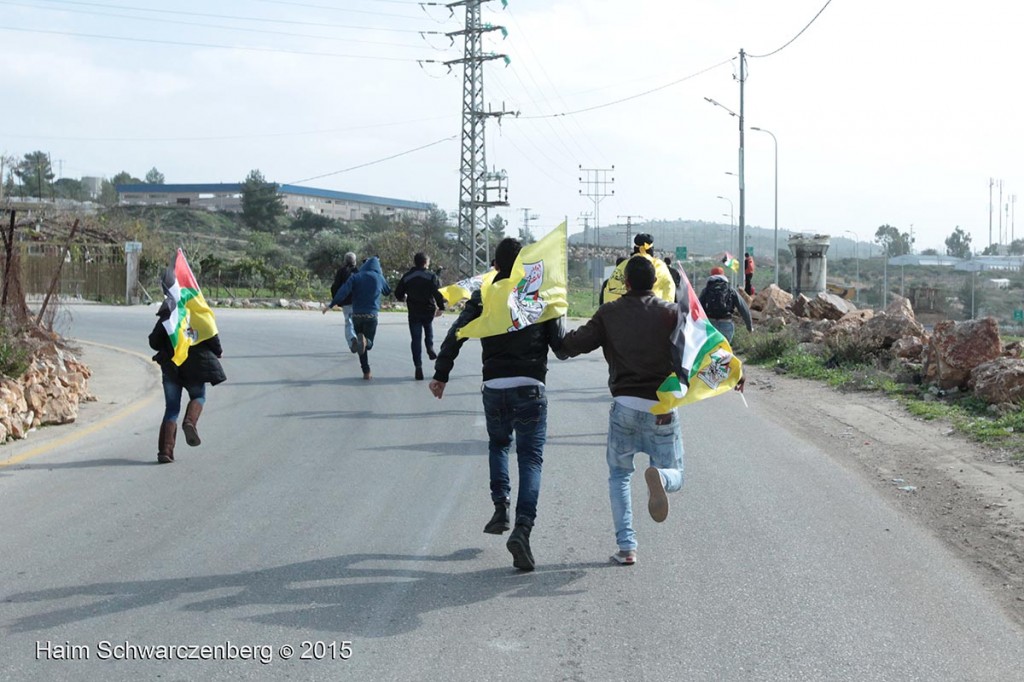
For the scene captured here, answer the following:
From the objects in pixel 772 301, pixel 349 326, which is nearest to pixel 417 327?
pixel 349 326

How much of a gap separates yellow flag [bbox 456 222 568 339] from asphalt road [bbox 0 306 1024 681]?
1439mm

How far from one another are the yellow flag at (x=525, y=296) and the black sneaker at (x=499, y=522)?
3.58 feet

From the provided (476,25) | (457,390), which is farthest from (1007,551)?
(476,25)

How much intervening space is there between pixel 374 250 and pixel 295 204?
185 feet

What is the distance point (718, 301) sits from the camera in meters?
13.6

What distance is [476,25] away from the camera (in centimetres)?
4894

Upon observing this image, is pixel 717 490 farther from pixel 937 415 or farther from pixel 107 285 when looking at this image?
pixel 107 285

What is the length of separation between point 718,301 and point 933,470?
4.22m

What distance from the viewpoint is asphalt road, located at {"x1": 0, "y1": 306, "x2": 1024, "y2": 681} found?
16.2 ft

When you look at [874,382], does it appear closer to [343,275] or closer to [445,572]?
[343,275]

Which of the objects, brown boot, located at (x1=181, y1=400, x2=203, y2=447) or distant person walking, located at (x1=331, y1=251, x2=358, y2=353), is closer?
brown boot, located at (x1=181, y1=400, x2=203, y2=447)

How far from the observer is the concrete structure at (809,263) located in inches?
1277

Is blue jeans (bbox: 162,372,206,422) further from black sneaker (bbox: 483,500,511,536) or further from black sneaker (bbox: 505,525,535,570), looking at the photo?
black sneaker (bbox: 505,525,535,570)

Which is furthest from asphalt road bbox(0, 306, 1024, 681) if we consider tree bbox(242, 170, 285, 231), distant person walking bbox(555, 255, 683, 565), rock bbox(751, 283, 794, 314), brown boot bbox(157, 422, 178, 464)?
tree bbox(242, 170, 285, 231)
